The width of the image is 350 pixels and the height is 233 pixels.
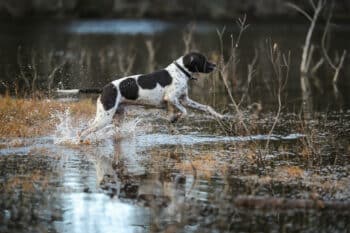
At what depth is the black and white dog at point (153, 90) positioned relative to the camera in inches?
454

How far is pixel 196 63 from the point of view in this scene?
1194 centimetres

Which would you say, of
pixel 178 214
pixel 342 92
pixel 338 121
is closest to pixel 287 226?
pixel 178 214

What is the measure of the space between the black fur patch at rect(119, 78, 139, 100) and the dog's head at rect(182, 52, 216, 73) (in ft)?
2.87

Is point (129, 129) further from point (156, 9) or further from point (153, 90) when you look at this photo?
point (156, 9)

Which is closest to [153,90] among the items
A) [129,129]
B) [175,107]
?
[175,107]

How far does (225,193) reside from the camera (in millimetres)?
8875

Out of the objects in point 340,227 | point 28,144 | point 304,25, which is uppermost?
point 304,25

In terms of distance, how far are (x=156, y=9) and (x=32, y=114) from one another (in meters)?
37.4

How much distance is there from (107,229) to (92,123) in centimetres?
423

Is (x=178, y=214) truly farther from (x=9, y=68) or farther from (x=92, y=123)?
(x=9, y=68)

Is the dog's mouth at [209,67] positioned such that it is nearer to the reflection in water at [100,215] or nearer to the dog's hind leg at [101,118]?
the dog's hind leg at [101,118]

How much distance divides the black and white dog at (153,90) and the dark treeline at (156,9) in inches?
1369

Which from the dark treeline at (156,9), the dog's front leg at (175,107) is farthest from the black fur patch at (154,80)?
the dark treeline at (156,9)

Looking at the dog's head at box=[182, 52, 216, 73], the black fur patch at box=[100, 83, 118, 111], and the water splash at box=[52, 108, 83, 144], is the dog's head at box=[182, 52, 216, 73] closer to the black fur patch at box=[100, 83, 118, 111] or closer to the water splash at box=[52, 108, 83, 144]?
the black fur patch at box=[100, 83, 118, 111]
